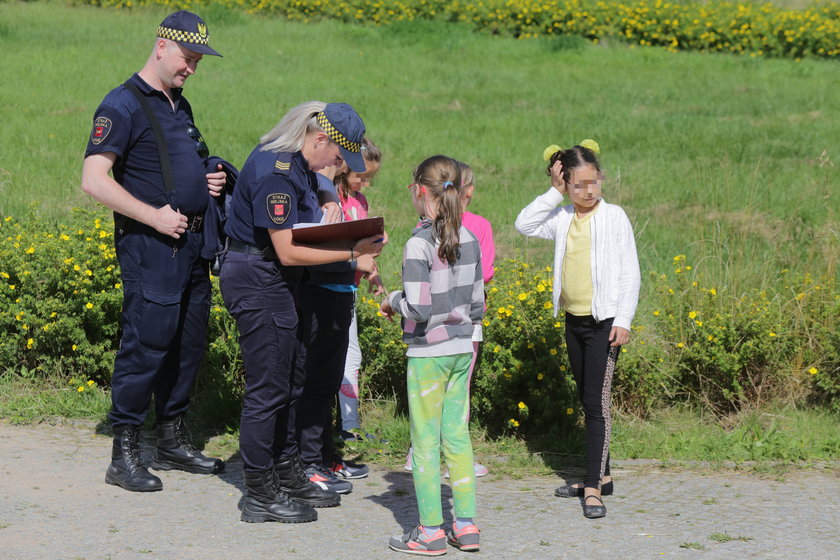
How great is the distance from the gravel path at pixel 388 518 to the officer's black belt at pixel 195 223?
1.28 m

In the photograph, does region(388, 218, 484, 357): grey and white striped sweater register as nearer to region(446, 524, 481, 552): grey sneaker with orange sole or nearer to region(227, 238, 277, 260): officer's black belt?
region(227, 238, 277, 260): officer's black belt

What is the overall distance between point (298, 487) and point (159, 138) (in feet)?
6.01

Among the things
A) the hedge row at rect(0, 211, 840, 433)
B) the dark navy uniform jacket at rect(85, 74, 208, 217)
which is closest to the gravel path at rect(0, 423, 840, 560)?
the hedge row at rect(0, 211, 840, 433)

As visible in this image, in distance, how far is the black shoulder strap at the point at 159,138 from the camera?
17.9 ft

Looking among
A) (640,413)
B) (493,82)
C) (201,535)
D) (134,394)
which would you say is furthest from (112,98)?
(493,82)

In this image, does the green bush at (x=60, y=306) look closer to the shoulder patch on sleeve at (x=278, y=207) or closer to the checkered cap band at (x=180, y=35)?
the checkered cap band at (x=180, y=35)

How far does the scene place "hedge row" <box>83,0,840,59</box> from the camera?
20.8 m

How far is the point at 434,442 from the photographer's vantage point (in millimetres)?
4812

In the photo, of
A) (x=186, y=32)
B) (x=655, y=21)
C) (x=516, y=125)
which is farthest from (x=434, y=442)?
(x=655, y=21)

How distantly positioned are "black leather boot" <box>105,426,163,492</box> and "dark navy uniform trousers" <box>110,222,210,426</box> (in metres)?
0.06

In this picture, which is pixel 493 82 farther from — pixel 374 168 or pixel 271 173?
pixel 271 173

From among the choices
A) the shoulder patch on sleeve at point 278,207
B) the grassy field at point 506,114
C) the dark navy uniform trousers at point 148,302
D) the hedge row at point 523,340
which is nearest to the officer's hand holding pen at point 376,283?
the hedge row at point 523,340

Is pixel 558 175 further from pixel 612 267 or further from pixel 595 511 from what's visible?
pixel 595 511

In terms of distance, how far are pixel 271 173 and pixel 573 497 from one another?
221 cm
